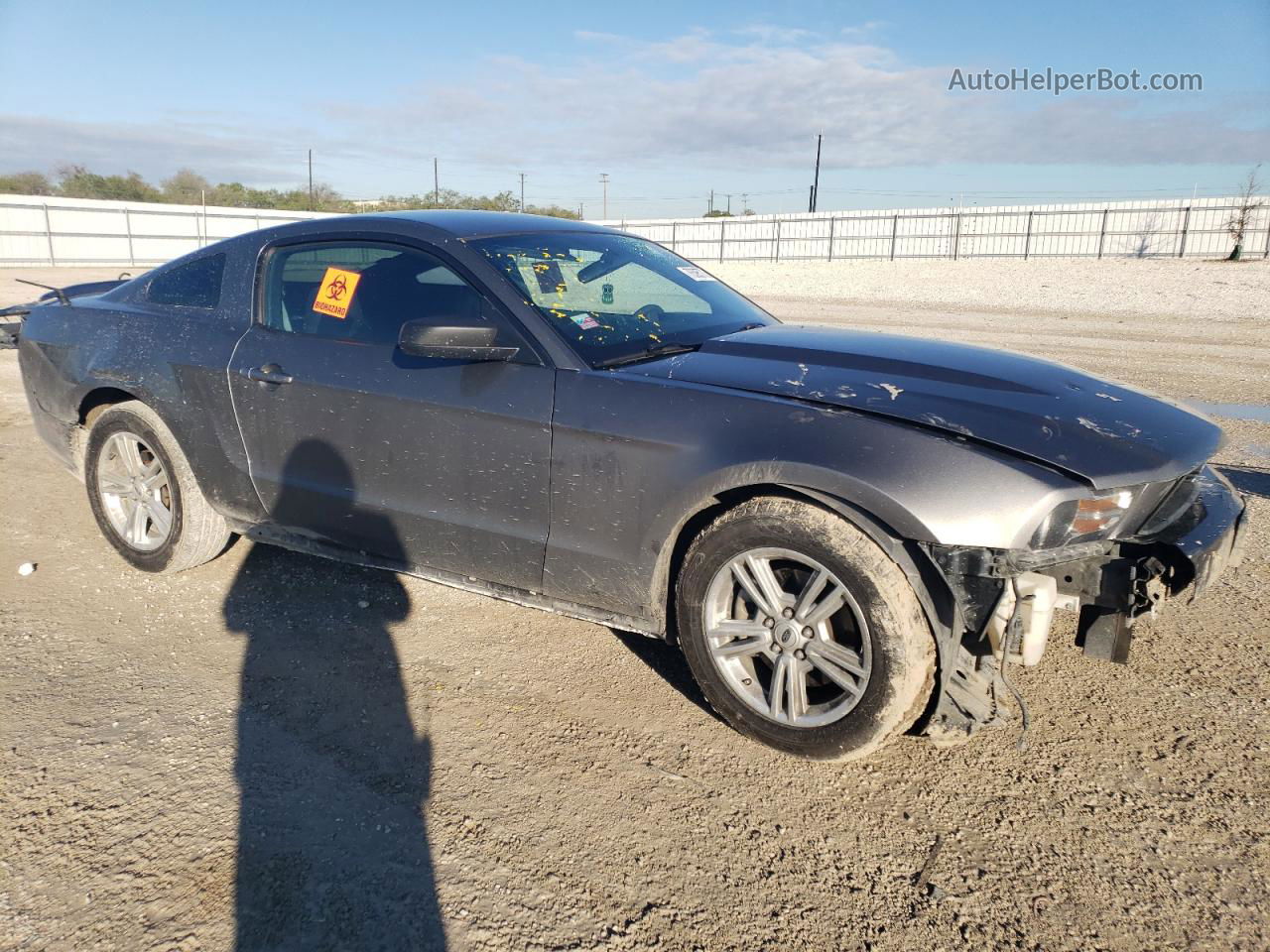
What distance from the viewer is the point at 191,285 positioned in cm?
404

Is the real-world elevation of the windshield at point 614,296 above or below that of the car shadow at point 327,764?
above

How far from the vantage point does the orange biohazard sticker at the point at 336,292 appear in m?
3.56

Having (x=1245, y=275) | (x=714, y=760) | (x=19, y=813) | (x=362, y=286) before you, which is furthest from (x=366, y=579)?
(x=1245, y=275)

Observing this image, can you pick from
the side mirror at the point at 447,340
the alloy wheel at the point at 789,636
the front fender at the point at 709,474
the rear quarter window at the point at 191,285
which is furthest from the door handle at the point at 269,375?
the alloy wheel at the point at 789,636

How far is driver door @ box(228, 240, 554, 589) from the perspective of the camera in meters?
3.08

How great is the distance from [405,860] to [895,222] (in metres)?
36.3

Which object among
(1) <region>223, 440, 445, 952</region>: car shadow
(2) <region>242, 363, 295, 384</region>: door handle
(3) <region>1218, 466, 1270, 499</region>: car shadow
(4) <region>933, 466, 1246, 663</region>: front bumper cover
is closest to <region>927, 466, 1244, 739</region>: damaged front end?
(4) <region>933, 466, 1246, 663</region>: front bumper cover

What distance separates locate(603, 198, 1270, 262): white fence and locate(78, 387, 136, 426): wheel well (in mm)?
22869

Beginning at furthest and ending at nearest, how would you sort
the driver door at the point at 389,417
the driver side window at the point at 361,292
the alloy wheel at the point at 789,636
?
the driver side window at the point at 361,292 → the driver door at the point at 389,417 → the alloy wheel at the point at 789,636

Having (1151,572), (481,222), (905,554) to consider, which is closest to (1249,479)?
(1151,572)

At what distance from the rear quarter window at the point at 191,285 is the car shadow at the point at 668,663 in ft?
7.75

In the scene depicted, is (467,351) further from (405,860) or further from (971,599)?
(971,599)

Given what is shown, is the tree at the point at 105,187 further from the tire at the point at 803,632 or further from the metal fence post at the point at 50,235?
the tire at the point at 803,632

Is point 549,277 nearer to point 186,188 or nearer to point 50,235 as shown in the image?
point 50,235
